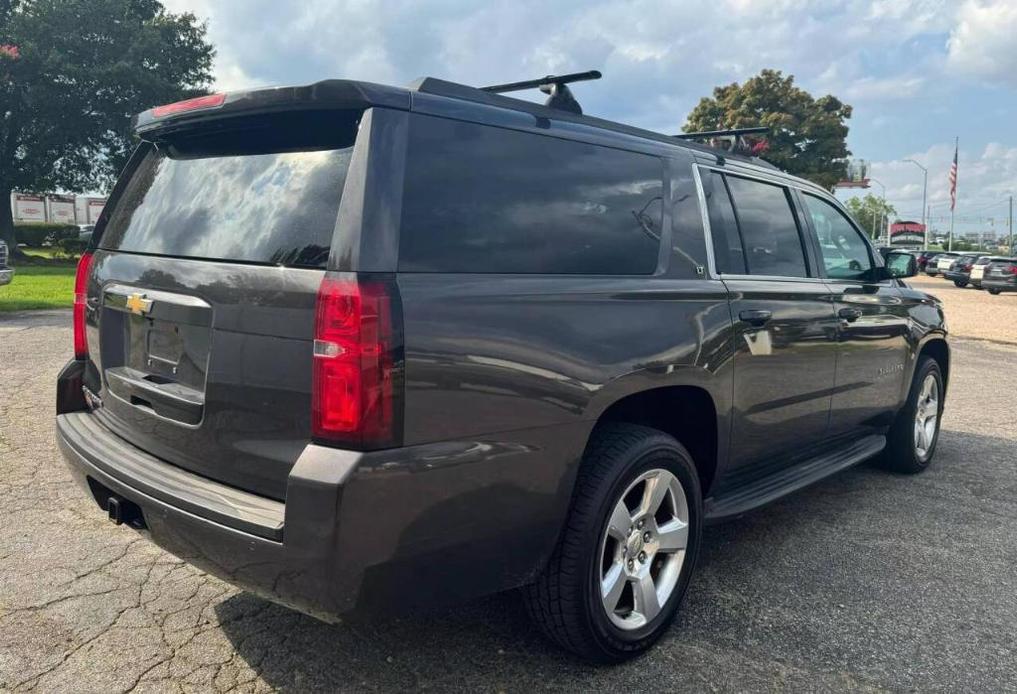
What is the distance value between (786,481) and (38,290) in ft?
55.1

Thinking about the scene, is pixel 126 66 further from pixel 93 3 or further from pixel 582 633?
pixel 582 633

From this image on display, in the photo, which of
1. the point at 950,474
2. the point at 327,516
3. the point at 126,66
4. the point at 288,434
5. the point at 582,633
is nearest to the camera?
the point at 327,516

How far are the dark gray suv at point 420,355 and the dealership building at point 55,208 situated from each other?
48688mm

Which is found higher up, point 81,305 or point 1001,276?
point 1001,276

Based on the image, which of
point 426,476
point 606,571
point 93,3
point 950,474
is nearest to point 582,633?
point 606,571

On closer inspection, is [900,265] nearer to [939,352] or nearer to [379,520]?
[939,352]

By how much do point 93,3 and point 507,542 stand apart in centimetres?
3125

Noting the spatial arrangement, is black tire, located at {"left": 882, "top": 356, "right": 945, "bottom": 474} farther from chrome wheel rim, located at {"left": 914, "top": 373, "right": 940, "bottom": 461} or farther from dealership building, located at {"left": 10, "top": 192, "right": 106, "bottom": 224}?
dealership building, located at {"left": 10, "top": 192, "right": 106, "bottom": 224}

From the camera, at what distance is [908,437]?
5004 mm

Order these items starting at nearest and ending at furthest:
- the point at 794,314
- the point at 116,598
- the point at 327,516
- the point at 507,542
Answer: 1. the point at 327,516
2. the point at 507,542
3. the point at 116,598
4. the point at 794,314

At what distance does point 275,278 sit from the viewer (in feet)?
7.26

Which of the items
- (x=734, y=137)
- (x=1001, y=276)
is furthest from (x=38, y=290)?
(x=1001, y=276)

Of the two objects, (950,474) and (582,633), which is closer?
(582,633)

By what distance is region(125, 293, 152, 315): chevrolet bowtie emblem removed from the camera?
2.59 meters
